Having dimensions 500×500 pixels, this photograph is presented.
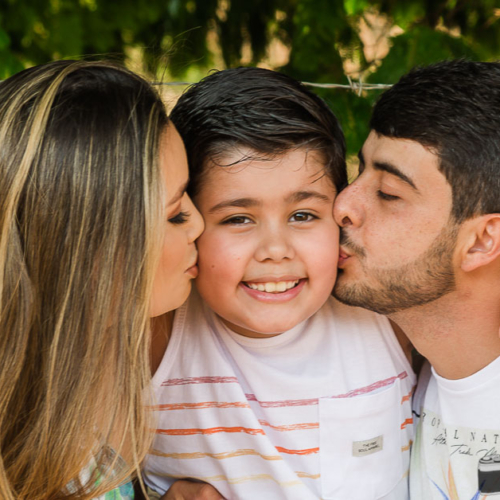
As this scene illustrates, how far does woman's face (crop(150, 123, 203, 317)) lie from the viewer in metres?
1.76

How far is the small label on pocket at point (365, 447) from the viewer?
2.05 m

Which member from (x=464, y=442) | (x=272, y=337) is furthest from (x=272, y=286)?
(x=464, y=442)

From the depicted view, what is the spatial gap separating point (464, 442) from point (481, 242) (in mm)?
578

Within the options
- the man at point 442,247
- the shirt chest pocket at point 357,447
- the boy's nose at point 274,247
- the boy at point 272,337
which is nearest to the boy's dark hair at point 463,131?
the man at point 442,247

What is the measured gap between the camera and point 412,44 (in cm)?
246

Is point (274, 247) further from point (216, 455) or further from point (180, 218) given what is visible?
point (216, 455)


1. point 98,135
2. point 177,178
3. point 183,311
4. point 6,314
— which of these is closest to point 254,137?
point 177,178

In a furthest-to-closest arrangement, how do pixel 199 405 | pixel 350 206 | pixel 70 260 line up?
pixel 199 405, pixel 350 206, pixel 70 260

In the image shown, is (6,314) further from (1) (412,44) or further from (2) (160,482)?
(1) (412,44)

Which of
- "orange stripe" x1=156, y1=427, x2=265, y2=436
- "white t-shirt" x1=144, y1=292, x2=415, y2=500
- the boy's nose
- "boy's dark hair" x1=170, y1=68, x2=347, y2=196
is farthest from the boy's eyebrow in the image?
"orange stripe" x1=156, y1=427, x2=265, y2=436

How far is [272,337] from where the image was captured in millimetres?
2111

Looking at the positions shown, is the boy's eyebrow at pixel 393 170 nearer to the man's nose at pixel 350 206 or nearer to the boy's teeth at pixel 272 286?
the man's nose at pixel 350 206

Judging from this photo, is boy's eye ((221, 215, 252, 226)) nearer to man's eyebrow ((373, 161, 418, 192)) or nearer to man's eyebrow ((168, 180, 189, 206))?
man's eyebrow ((168, 180, 189, 206))

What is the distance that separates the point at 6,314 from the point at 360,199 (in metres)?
1.03
